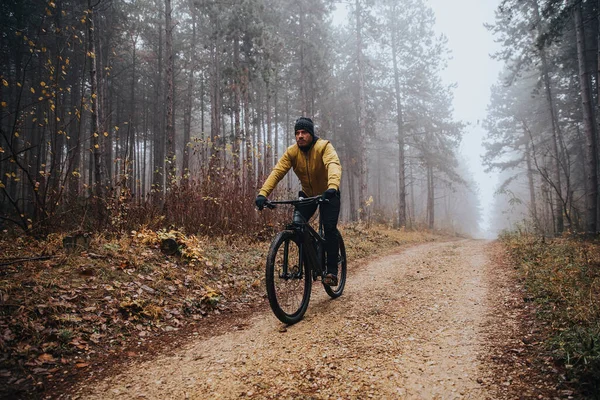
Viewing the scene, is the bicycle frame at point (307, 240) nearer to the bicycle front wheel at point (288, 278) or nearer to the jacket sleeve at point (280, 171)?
the bicycle front wheel at point (288, 278)

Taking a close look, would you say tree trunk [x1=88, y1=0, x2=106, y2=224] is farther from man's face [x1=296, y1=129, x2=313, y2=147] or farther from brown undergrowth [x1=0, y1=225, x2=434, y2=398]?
man's face [x1=296, y1=129, x2=313, y2=147]

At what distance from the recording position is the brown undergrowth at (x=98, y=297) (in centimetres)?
261

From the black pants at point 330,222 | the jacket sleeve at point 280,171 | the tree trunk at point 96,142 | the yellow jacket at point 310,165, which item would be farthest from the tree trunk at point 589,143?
the tree trunk at point 96,142

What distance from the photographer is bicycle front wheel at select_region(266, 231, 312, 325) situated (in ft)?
11.3

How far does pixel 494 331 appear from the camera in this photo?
3.13 meters

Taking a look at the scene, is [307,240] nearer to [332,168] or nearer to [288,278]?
[288,278]

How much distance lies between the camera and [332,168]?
386cm

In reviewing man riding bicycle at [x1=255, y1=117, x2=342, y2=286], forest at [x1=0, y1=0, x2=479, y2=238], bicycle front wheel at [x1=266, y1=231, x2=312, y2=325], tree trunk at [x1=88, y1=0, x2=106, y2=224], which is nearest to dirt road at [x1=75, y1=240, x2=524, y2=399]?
bicycle front wheel at [x1=266, y1=231, x2=312, y2=325]

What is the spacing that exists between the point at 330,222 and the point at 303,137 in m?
1.22

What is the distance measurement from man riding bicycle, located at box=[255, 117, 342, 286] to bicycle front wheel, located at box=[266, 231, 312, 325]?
43 cm

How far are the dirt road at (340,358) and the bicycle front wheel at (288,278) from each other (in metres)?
0.18

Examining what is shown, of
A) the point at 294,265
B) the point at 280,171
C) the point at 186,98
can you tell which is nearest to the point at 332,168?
the point at 280,171

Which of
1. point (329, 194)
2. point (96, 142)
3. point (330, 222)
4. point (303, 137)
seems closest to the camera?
point (329, 194)

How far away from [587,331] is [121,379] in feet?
12.8
